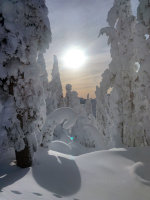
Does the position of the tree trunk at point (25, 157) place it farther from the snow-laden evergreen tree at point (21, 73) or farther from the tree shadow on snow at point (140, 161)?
the tree shadow on snow at point (140, 161)

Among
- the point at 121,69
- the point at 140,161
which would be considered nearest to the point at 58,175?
the point at 140,161

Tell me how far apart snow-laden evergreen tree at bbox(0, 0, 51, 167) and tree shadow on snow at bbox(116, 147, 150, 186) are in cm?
271

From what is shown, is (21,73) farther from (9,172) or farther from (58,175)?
(58,175)

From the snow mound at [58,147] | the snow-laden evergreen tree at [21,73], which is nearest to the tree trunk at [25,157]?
the snow-laden evergreen tree at [21,73]

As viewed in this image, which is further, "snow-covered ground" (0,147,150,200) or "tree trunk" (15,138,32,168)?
"tree trunk" (15,138,32,168)

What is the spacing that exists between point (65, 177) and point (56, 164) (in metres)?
0.59

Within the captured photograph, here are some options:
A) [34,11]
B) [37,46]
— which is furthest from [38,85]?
[34,11]

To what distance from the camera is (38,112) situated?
13.5 ft

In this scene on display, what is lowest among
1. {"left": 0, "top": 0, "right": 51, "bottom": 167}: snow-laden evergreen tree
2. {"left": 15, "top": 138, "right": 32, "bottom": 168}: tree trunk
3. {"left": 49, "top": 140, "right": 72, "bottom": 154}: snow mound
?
{"left": 49, "top": 140, "right": 72, "bottom": 154}: snow mound

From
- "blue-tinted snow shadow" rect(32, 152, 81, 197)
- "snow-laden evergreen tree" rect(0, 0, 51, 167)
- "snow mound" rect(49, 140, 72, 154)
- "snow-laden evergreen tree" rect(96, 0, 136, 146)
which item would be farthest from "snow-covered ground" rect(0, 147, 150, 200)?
"snow-laden evergreen tree" rect(96, 0, 136, 146)

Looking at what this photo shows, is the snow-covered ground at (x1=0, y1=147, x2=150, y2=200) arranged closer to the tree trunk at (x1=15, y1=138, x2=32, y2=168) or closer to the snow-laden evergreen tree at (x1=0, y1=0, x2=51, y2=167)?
the tree trunk at (x1=15, y1=138, x2=32, y2=168)

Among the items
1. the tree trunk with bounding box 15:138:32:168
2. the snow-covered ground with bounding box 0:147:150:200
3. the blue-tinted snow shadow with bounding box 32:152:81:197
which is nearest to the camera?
the snow-covered ground with bounding box 0:147:150:200

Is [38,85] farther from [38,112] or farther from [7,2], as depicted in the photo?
[7,2]

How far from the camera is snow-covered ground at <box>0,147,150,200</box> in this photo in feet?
8.32
